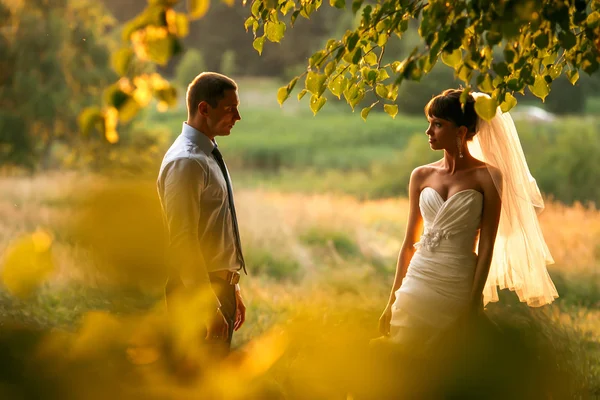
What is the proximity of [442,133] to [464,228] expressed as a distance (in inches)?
15.7

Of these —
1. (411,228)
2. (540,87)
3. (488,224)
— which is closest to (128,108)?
(540,87)

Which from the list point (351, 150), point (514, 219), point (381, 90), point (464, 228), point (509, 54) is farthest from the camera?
point (351, 150)

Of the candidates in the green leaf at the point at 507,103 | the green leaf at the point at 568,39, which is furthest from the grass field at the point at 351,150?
the green leaf at the point at 568,39

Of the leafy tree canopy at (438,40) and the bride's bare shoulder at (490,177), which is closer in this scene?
the leafy tree canopy at (438,40)

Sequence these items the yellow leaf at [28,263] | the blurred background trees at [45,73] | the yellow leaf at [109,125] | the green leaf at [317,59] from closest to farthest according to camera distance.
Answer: the yellow leaf at [28,263] → the yellow leaf at [109,125] → the green leaf at [317,59] → the blurred background trees at [45,73]

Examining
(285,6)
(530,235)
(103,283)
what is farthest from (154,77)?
(530,235)

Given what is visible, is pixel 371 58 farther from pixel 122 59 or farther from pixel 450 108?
pixel 122 59

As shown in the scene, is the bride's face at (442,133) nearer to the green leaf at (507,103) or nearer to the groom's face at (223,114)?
the green leaf at (507,103)

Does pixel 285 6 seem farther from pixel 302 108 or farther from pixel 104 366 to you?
pixel 302 108

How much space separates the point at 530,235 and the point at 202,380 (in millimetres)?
3318

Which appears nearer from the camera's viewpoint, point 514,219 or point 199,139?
point 199,139

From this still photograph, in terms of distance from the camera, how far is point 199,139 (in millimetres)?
3020

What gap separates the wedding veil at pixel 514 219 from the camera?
11.7ft

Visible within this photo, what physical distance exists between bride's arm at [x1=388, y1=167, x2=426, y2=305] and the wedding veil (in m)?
0.30
